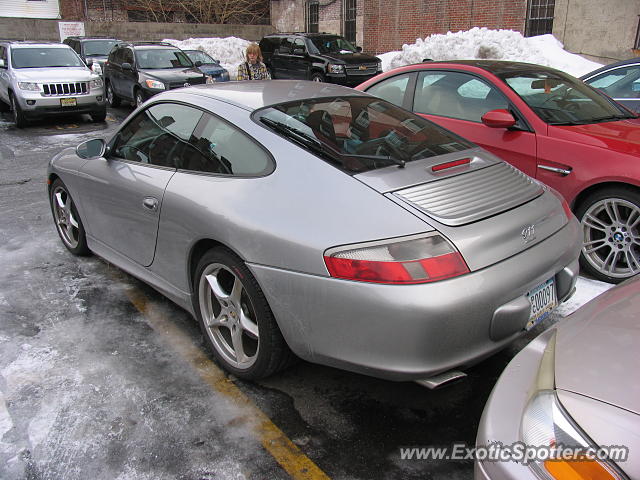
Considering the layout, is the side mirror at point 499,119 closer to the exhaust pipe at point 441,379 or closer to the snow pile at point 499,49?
the exhaust pipe at point 441,379

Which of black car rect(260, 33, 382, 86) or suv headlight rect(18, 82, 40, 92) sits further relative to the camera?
black car rect(260, 33, 382, 86)

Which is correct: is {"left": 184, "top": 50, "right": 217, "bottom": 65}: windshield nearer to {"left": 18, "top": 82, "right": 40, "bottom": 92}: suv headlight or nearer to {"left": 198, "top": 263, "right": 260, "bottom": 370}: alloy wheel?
{"left": 18, "top": 82, "right": 40, "bottom": 92}: suv headlight

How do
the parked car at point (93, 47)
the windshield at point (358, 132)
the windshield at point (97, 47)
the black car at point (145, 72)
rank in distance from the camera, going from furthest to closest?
the windshield at point (97, 47) → the parked car at point (93, 47) → the black car at point (145, 72) → the windshield at point (358, 132)

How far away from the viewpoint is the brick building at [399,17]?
56.3 feet

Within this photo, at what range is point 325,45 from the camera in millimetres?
18188

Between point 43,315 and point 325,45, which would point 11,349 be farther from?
point 325,45

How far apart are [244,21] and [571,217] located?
32.6 meters

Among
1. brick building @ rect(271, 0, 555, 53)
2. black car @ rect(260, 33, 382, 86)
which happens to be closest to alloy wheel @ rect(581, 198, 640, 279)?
black car @ rect(260, 33, 382, 86)

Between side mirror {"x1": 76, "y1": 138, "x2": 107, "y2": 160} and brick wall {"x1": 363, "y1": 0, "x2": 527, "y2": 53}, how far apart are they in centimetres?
1644

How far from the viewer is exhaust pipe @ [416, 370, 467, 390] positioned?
94.2 inches

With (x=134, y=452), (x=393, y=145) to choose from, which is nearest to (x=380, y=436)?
(x=134, y=452)

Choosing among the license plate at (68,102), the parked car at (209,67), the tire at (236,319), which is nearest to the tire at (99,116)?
the license plate at (68,102)

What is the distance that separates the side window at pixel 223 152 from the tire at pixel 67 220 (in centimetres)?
177

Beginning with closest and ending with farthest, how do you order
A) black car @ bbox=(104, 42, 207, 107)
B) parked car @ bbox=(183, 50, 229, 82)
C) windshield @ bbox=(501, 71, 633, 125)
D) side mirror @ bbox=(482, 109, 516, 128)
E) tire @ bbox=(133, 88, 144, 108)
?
side mirror @ bbox=(482, 109, 516, 128)
windshield @ bbox=(501, 71, 633, 125)
black car @ bbox=(104, 42, 207, 107)
tire @ bbox=(133, 88, 144, 108)
parked car @ bbox=(183, 50, 229, 82)
